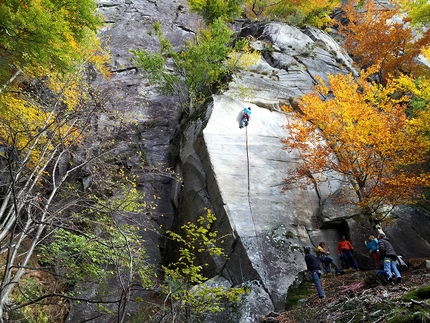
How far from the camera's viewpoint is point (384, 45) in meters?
21.1

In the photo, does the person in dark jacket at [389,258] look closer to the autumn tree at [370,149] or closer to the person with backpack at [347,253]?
the person with backpack at [347,253]

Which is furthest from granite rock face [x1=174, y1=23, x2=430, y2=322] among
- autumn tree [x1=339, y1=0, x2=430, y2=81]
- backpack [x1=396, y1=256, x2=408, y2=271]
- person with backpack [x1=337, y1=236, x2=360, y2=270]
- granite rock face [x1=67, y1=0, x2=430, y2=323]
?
autumn tree [x1=339, y1=0, x2=430, y2=81]

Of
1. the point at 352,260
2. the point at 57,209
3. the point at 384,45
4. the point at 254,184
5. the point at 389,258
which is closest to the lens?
the point at 57,209

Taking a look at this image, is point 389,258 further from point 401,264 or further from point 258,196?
point 258,196

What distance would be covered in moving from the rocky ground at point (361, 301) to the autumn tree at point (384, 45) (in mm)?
14363

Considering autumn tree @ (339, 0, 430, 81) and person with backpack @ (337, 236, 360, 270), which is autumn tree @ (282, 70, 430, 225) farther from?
autumn tree @ (339, 0, 430, 81)

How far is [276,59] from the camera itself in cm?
1995

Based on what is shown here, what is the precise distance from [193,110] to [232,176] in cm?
610

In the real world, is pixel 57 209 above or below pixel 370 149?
below

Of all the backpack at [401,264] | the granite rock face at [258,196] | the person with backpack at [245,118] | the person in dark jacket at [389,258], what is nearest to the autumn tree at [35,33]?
the granite rock face at [258,196]

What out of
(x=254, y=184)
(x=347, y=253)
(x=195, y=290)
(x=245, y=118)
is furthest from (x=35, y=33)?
(x=347, y=253)

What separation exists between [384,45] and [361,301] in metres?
20.0

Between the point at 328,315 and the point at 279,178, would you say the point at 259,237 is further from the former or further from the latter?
the point at 328,315

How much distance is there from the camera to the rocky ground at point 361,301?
4.64 m
